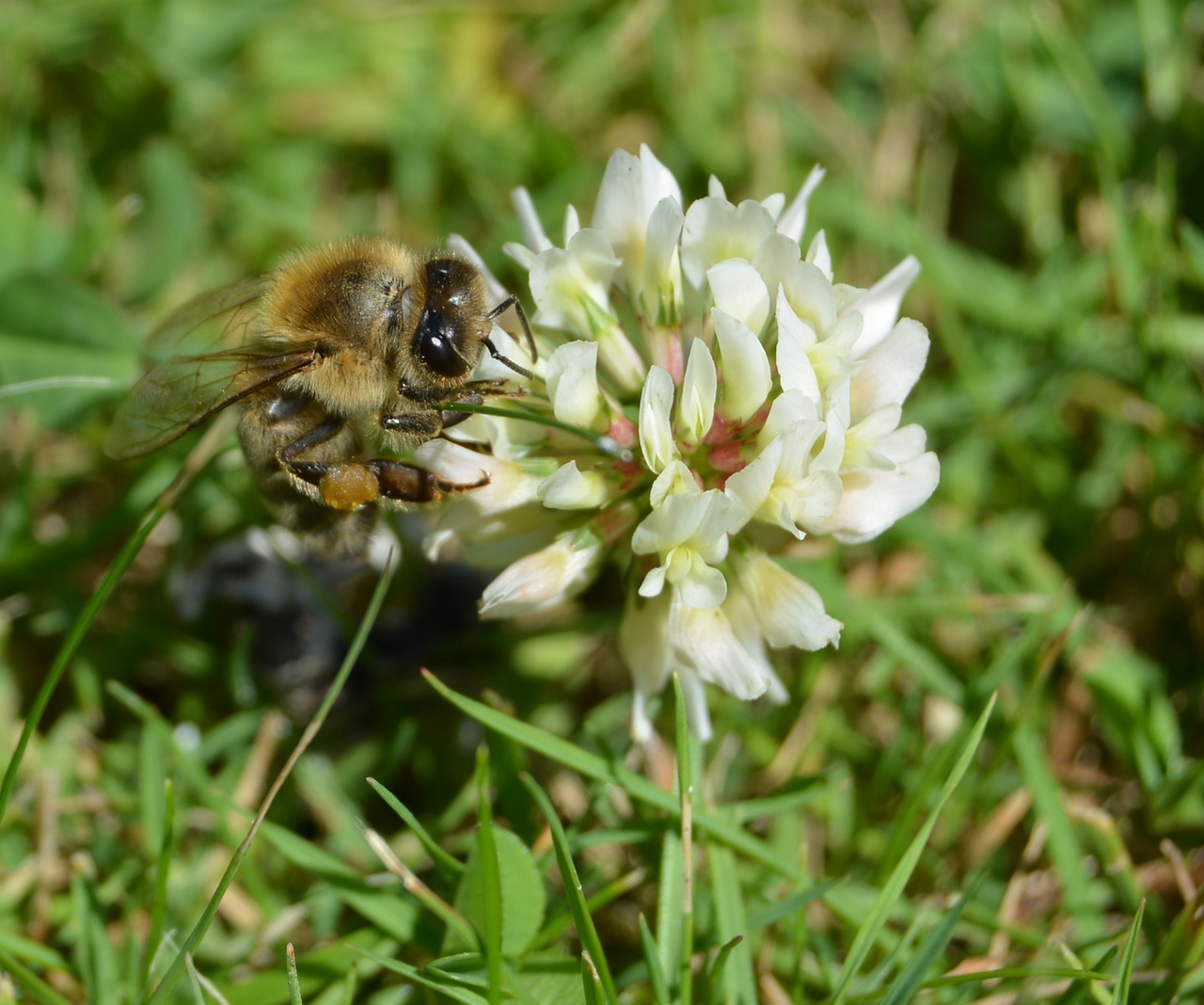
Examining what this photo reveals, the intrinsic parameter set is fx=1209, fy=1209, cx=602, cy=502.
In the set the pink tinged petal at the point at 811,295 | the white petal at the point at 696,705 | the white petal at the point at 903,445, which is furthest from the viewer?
the white petal at the point at 696,705

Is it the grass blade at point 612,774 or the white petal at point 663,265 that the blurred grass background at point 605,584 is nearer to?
the grass blade at point 612,774

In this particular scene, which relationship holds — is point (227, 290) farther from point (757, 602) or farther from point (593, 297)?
point (757, 602)

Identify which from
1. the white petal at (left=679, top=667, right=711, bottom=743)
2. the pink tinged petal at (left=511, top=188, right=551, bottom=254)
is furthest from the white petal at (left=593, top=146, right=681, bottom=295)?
the white petal at (left=679, top=667, right=711, bottom=743)

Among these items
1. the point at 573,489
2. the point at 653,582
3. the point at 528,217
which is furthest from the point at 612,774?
the point at 528,217

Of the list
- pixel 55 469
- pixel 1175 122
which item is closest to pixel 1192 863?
pixel 1175 122

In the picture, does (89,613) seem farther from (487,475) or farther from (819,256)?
(819,256)

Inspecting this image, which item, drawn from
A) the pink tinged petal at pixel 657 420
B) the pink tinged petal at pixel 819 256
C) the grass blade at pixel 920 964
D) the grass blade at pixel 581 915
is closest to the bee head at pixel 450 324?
the pink tinged petal at pixel 657 420

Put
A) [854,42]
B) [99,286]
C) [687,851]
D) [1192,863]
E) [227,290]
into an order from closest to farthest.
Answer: [687,851]
[227,290]
[1192,863]
[99,286]
[854,42]
